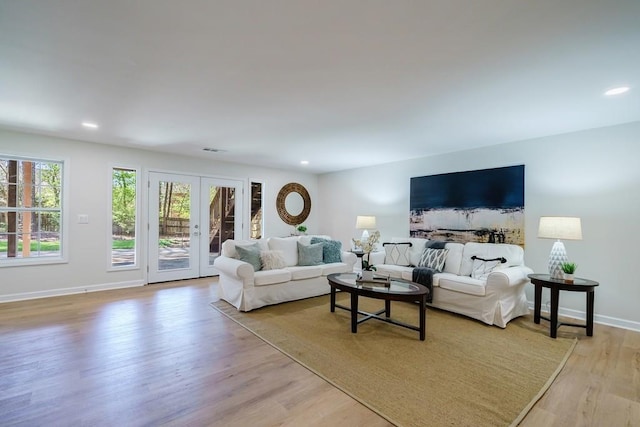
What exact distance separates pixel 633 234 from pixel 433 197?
2444 millimetres

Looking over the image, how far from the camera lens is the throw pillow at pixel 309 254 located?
474 centimetres

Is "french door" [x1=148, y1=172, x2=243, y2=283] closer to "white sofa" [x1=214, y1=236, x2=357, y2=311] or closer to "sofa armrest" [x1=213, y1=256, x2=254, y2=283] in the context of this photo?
"white sofa" [x1=214, y1=236, x2=357, y2=311]

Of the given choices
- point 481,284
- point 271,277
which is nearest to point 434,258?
point 481,284

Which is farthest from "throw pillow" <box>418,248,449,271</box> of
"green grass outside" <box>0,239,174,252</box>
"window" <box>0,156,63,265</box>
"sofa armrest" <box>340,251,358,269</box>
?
"window" <box>0,156,63,265</box>

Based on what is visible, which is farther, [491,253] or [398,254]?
[398,254]

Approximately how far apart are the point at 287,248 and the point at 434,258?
2.21 m

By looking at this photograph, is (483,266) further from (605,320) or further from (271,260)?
(271,260)

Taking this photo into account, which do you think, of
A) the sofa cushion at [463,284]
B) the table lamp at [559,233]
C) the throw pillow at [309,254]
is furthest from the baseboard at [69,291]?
the table lamp at [559,233]

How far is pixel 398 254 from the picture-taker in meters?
4.80

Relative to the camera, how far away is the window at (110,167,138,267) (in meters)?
5.04

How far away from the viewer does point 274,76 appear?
2.46 metres

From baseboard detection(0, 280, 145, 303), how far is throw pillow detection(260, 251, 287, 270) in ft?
8.33

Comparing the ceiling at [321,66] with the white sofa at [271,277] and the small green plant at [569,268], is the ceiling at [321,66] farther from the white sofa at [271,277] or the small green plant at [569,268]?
the white sofa at [271,277]

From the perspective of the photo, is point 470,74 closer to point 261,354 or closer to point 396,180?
point 261,354
